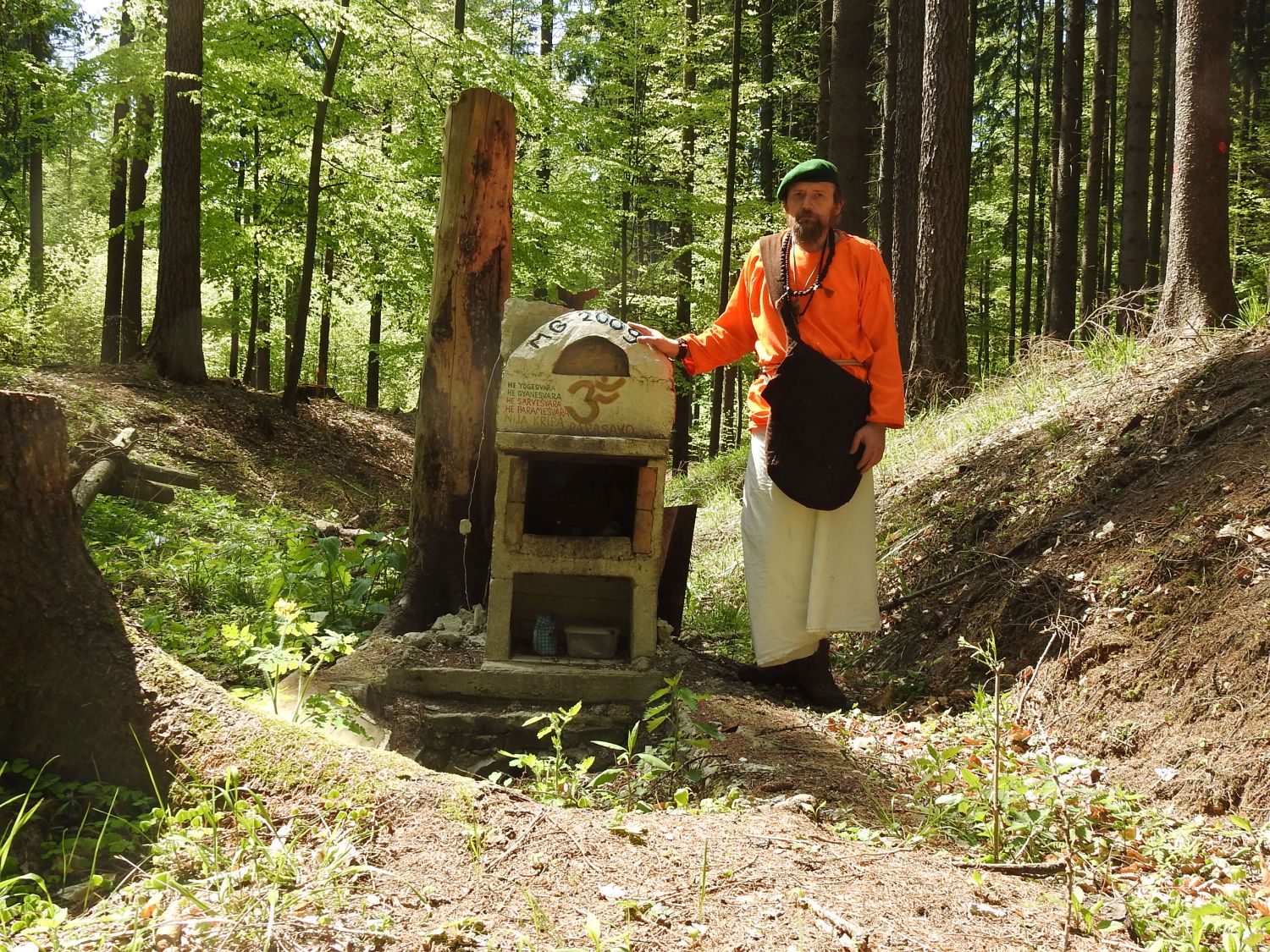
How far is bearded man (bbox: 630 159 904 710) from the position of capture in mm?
Answer: 4312

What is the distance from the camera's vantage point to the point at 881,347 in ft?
14.5

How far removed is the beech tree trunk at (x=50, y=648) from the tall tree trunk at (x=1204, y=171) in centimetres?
639

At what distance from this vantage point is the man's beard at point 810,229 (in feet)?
14.1

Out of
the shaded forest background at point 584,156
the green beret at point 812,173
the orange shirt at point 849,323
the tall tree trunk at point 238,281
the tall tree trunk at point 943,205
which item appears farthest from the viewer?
the tall tree trunk at point 238,281

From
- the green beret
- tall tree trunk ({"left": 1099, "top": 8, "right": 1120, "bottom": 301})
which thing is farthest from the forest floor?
tall tree trunk ({"left": 1099, "top": 8, "right": 1120, "bottom": 301})

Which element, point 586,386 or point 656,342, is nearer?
point 586,386

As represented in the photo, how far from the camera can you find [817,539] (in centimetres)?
437

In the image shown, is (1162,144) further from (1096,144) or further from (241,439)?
(241,439)

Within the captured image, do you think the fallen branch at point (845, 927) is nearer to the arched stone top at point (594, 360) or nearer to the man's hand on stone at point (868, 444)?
the man's hand on stone at point (868, 444)

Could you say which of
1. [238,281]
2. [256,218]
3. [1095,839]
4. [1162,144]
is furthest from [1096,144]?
[1095,839]

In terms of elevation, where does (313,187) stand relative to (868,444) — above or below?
above

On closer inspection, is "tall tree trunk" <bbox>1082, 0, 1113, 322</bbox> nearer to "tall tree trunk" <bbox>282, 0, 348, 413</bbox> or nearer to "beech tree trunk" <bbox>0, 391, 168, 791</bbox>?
"tall tree trunk" <bbox>282, 0, 348, 413</bbox>

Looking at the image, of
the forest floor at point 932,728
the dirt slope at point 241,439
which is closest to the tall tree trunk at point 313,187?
the dirt slope at point 241,439

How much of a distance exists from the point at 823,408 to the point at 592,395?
101 cm
